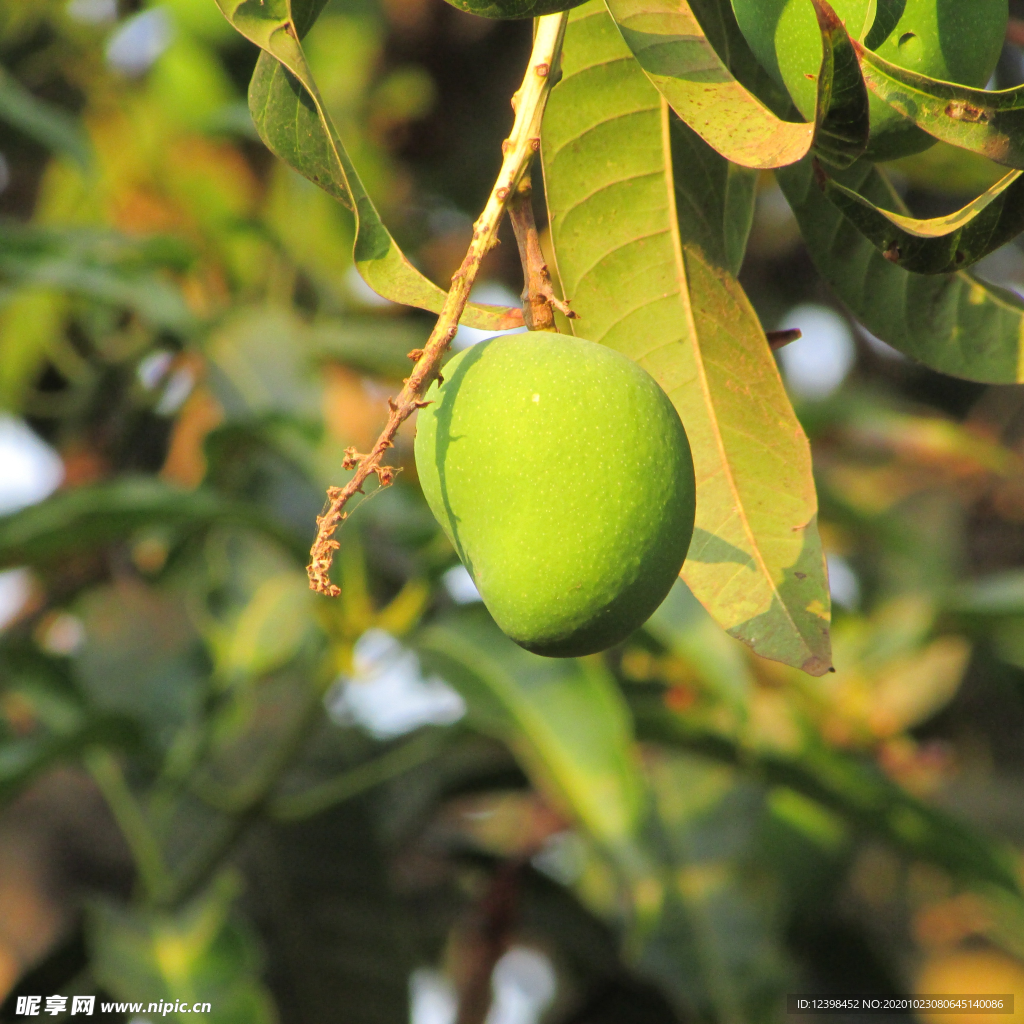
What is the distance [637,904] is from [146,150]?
1639 mm

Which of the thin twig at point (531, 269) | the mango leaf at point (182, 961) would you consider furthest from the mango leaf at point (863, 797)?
the thin twig at point (531, 269)

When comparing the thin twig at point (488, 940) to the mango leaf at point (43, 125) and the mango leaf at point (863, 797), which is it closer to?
the mango leaf at point (863, 797)

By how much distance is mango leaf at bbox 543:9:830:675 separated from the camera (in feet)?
1.70

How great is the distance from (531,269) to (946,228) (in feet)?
0.52

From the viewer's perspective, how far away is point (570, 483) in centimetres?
45

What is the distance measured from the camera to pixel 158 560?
1954 millimetres

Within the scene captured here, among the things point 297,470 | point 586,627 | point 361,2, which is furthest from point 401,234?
point 586,627

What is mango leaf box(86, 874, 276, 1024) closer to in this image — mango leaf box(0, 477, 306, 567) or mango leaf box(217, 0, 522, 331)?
mango leaf box(0, 477, 306, 567)

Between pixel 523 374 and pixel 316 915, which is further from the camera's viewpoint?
pixel 316 915

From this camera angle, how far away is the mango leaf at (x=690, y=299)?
1.70 feet

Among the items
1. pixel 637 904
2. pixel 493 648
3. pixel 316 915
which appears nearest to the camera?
pixel 637 904

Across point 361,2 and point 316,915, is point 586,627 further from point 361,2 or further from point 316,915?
A: point 361,2

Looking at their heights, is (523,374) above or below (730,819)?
above

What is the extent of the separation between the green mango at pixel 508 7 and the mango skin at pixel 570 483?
0.12m
